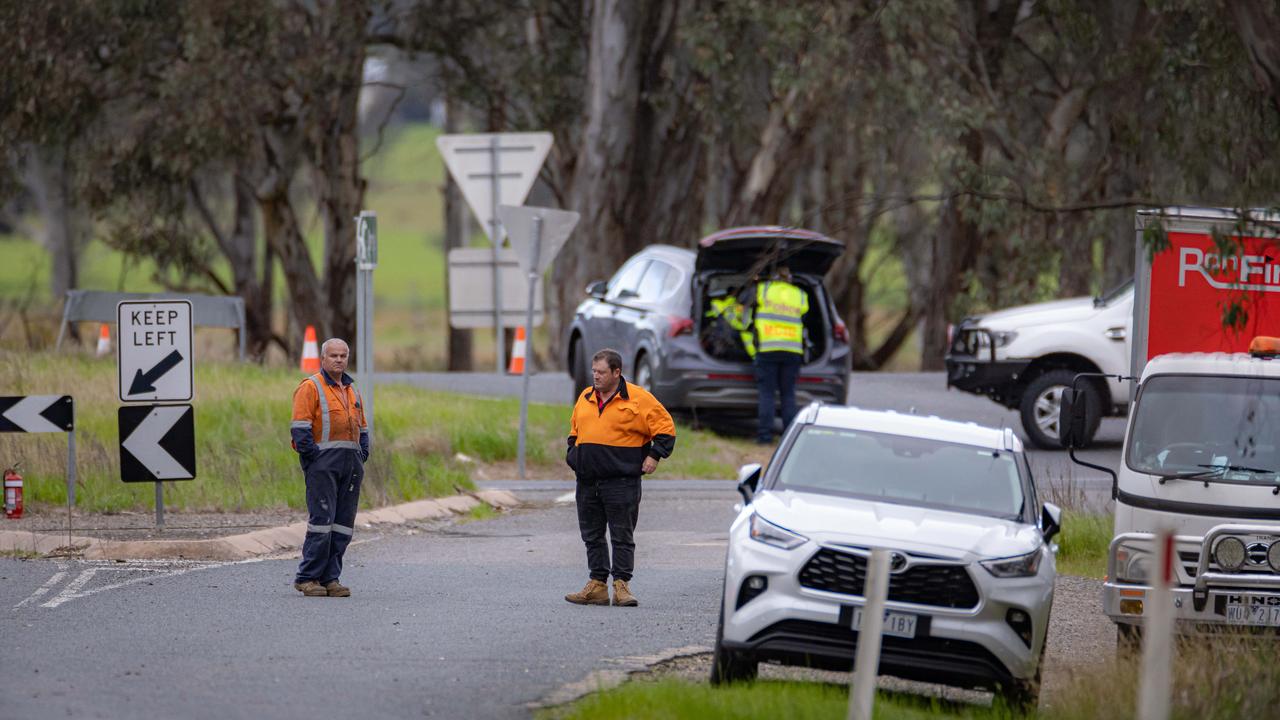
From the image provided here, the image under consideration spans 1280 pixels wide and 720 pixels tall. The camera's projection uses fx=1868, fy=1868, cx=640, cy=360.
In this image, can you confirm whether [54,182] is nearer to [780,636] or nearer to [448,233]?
[448,233]

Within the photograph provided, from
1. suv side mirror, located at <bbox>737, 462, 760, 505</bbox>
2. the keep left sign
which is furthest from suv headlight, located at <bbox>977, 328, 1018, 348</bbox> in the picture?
suv side mirror, located at <bbox>737, 462, 760, 505</bbox>

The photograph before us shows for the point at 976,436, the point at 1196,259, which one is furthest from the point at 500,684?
the point at 1196,259

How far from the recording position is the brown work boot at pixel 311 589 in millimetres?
11508

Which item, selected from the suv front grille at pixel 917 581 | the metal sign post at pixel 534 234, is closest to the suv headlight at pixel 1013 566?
the suv front grille at pixel 917 581

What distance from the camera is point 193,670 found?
29.8ft

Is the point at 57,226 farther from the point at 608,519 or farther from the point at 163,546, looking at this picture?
the point at 608,519

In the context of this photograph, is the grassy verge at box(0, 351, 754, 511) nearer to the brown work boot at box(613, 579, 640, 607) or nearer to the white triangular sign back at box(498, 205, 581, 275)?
the white triangular sign back at box(498, 205, 581, 275)

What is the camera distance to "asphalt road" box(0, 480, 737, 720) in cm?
847

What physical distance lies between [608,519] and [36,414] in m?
5.61

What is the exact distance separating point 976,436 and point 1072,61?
2310cm

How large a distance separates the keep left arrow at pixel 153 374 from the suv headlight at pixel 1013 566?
7640mm

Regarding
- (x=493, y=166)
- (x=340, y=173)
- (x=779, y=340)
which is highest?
(x=340, y=173)

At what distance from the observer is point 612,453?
11078mm

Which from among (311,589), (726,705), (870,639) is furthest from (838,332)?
(870,639)
